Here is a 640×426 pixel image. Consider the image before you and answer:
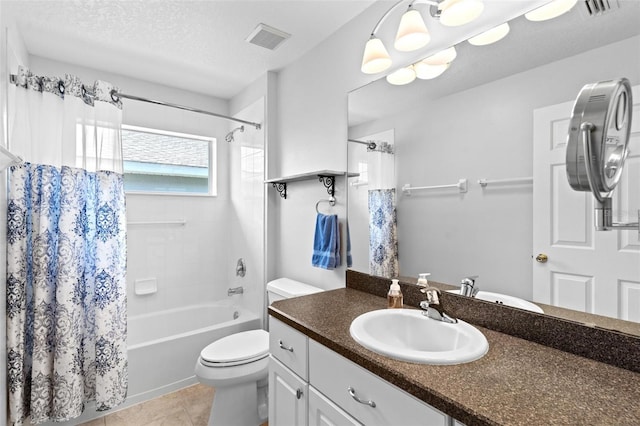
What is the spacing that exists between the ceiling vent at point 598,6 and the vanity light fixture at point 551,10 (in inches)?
1.8

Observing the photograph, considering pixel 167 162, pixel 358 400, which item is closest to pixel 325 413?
pixel 358 400

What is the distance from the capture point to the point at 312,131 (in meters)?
2.22

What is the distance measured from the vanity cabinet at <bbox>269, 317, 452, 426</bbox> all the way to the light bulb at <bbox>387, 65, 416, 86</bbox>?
1.28 m

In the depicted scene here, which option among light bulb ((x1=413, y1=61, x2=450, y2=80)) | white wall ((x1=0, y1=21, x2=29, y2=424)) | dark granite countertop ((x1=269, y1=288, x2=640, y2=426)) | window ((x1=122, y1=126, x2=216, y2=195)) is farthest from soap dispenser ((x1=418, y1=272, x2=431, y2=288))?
window ((x1=122, y1=126, x2=216, y2=195))

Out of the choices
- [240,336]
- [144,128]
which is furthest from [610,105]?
[144,128]

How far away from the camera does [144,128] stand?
9.46ft

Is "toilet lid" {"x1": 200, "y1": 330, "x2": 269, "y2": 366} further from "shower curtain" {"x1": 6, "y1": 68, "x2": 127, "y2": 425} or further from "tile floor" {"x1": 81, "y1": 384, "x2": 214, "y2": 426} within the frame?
"shower curtain" {"x1": 6, "y1": 68, "x2": 127, "y2": 425}

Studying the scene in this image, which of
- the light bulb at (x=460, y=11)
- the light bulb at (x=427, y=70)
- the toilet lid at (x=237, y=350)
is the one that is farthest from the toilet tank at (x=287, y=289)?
the light bulb at (x=460, y=11)

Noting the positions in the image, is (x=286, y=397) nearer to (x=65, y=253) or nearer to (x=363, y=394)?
(x=363, y=394)

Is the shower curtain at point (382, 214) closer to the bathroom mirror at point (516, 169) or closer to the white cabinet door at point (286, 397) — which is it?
the bathroom mirror at point (516, 169)

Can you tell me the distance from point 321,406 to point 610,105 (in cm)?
121

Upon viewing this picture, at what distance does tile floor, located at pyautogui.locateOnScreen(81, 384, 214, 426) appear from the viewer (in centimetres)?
199

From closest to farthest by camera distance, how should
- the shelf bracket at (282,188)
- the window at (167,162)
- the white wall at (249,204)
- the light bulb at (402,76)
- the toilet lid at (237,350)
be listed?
the light bulb at (402,76) → the toilet lid at (237,350) → the shelf bracket at (282,188) → the white wall at (249,204) → the window at (167,162)

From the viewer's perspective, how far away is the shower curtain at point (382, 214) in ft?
5.27
